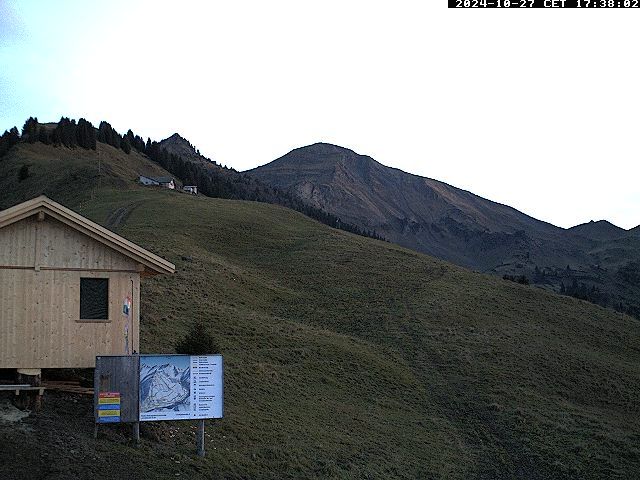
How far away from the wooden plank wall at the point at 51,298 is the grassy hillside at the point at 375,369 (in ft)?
9.05

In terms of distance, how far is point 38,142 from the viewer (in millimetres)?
127688

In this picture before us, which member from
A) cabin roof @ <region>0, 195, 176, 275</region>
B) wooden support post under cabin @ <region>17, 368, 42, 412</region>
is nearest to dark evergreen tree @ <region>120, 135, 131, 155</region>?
cabin roof @ <region>0, 195, 176, 275</region>

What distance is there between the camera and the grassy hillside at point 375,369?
21.8 m

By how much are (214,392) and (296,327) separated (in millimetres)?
24667

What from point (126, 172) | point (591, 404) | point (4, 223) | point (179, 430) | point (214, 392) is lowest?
point (591, 404)

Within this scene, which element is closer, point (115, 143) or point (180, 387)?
point (180, 387)

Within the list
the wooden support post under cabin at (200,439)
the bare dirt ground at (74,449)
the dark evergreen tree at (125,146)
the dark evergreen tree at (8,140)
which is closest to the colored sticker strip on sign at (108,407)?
the bare dirt ground at (74,449)

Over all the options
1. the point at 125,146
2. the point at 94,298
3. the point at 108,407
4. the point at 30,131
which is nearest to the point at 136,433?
the point at 108,407

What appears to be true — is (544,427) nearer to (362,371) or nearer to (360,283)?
(362,371)

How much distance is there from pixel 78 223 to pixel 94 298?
221cm

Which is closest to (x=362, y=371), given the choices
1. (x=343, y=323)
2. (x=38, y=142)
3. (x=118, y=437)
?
(x=343, y=323)

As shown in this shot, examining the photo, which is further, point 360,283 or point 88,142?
point 88,142

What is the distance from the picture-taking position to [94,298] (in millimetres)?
20109

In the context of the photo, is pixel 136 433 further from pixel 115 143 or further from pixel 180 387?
pixel 115 143
